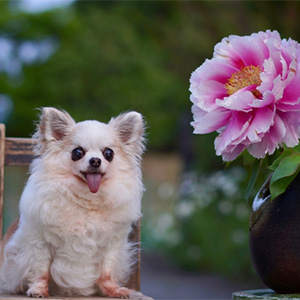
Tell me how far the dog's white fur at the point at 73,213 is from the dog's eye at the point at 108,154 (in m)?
0.01

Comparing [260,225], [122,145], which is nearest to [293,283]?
[260,225]

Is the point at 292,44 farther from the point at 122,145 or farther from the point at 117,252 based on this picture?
the point at 117,252

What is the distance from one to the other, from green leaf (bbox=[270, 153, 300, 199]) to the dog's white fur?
441 mm

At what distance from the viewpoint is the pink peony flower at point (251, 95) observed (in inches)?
48.2

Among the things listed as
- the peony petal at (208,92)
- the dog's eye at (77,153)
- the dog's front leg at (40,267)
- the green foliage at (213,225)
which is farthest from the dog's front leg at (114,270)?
the green foliage at (213,225)

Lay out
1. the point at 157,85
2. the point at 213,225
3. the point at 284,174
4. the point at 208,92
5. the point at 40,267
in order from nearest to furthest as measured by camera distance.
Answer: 1. the point at 284,174
2. the point at 208,92
3. the point at 40,267
4. the point at 213,225
5. the point at 157,85

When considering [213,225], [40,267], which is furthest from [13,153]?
[213,225]

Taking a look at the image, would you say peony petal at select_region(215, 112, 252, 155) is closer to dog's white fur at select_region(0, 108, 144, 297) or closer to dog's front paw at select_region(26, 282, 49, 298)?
dog's white fur at select_region(0, 108, 144, 297)

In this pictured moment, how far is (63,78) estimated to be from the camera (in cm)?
1016

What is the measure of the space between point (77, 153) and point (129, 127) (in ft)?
0.61

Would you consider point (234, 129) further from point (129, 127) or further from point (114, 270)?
point (114, 270)

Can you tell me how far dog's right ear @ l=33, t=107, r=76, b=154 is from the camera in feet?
5.16

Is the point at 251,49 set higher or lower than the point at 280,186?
higher

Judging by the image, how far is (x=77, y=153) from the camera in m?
1.52
